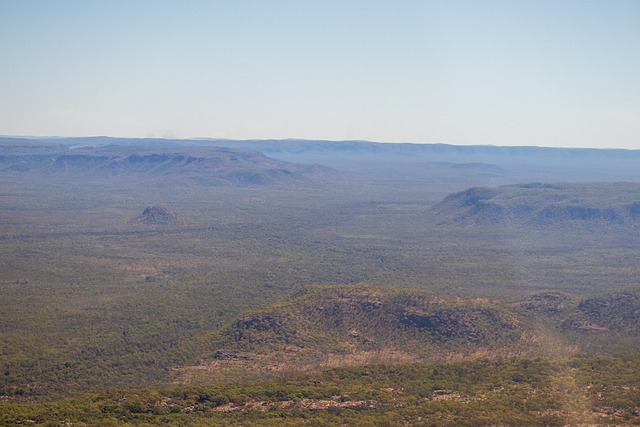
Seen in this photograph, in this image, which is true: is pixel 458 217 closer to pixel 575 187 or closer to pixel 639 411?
pixel 575 187

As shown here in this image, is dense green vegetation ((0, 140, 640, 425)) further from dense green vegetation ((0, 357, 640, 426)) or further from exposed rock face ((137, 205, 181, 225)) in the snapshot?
exposed rock face ((137, 205, 181, 225))

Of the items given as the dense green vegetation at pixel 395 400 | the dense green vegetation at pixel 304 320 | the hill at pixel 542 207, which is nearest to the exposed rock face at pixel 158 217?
the dense green vegetation at pixel 304 320

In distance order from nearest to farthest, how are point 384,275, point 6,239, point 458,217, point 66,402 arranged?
1. point 66,402
2. point 384,275
3. point 6,239
4. point 458,217

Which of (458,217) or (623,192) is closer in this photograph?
(458,217)

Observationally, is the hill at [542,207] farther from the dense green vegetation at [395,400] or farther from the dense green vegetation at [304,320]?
the dense green vegetation at [395,400]

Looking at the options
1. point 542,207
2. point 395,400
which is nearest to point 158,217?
point 542,207

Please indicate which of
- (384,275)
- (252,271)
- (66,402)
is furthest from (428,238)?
(66,402)

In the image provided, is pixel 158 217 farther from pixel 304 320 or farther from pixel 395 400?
pixel 395 400
